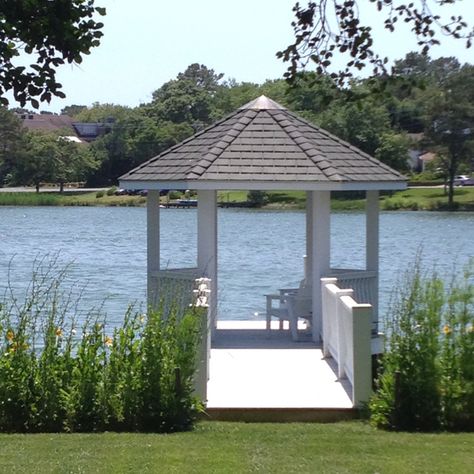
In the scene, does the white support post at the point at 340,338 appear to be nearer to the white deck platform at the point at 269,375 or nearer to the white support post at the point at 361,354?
the white deck platform at the point at 269,375

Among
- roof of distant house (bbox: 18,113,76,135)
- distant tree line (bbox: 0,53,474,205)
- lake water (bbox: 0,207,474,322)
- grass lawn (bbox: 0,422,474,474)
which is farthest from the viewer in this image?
roof of distant house (bbox: 18,113,76,135)

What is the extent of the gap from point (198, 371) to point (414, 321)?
6.51 feet

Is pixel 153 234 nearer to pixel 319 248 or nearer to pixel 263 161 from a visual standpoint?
pixel 263 161

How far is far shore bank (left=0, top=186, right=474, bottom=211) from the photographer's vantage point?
73.1 metres

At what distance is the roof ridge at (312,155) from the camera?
45.2ft

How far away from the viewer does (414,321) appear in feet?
31.3

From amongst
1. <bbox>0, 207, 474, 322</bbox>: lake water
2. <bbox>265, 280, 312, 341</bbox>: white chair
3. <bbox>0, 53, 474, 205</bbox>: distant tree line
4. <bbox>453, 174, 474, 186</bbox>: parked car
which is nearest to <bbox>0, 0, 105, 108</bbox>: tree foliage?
<bbox>265, 280, 312, 341</bbox>: white chair

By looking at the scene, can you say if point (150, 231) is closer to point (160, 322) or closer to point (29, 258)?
point (160, 322)

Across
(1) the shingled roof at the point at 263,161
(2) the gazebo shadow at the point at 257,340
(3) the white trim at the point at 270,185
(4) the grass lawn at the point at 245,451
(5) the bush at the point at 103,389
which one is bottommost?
(2) the gazebo shadow at the point at 257,340

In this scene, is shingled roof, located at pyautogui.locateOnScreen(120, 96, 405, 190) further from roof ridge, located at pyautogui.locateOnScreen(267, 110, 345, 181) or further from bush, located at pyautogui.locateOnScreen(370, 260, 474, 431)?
bush, located at pyautogui.locateOnScreen(370, 260, 474, 431)

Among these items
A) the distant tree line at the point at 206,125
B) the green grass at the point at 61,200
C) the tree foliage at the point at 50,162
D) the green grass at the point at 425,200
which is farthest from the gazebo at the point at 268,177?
the tree foliage at the point at 50,162

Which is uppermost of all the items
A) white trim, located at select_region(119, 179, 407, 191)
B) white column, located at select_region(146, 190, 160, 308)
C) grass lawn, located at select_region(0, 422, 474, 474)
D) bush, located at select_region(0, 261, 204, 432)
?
white trim, located at select_region(119, 179, 407, 191)

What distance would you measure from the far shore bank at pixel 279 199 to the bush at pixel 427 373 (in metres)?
59.3

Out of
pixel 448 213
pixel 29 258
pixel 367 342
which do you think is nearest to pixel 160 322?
pixel 367 342
